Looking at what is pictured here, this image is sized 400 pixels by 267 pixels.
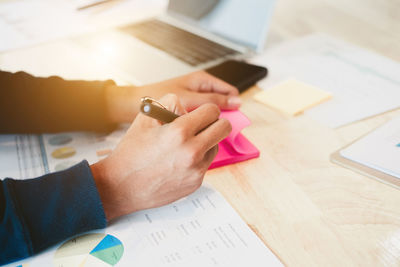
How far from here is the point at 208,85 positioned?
85 cm

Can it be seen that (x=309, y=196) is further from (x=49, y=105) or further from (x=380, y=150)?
(x=49, y=105)

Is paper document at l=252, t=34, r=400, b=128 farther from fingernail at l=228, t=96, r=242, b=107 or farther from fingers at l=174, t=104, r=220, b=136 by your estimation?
fingers at l=174, t=104, r=220, b=136

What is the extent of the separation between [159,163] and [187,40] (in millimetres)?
667

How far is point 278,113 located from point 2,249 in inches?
22.9

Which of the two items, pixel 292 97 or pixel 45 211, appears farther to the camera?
pixel 292 97

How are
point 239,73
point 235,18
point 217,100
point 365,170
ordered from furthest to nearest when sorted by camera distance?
point 235,18
point 239,73
point 217,100
point 365,170

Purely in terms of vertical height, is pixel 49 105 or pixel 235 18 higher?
pixel 235 18

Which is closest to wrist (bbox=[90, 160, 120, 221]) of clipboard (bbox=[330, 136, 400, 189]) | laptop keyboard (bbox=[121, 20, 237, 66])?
clipboard (bbox=[330, 136, 400, 189])

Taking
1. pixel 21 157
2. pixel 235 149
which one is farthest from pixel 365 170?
pixel 21 157

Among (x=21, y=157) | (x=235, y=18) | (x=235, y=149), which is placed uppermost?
(x=235, y=18)

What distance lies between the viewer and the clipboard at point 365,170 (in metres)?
0.63

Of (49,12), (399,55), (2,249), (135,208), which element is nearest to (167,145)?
(135,208)

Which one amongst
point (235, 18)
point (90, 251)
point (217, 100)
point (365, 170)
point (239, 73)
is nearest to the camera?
point (90, 251)

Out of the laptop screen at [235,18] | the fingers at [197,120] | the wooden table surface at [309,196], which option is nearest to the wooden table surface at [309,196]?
the wooden table surface at [309,196]
